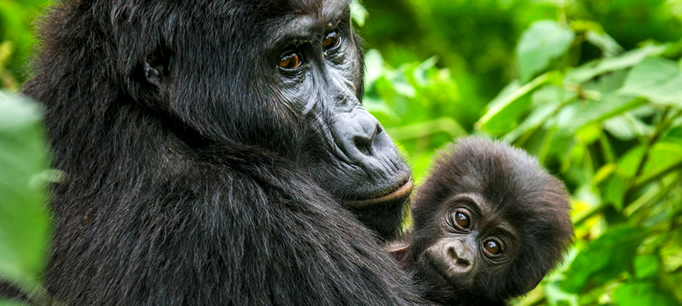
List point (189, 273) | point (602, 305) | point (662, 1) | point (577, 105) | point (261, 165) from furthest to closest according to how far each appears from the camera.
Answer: point (662, 1) → point (577, 105) → point (602, 305) → point (261, 165) → point (189, 273)

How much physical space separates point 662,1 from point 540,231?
11.3ft

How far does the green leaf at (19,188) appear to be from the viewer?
1.79ft

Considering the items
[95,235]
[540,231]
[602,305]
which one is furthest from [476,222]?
[95,235]

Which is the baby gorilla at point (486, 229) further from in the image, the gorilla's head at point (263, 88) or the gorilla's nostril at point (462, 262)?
the gorilla's head at point (263, 88)

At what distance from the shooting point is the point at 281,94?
201 centimetres

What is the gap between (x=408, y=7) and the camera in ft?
23.6

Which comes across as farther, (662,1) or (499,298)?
(662,1)

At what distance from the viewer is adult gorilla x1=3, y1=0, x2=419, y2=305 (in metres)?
1.65

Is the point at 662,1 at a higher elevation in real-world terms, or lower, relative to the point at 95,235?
lower

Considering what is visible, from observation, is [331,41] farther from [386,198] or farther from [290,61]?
[386,198]

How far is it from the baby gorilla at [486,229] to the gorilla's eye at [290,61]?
840 millimetres

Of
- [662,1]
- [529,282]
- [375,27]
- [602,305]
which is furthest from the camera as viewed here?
[375,27]

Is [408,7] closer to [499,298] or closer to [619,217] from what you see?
[619,217]

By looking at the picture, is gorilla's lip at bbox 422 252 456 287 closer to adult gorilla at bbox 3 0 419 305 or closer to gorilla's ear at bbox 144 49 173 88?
adult gorilla at bbox 3 0 419 305
